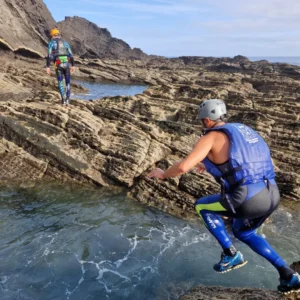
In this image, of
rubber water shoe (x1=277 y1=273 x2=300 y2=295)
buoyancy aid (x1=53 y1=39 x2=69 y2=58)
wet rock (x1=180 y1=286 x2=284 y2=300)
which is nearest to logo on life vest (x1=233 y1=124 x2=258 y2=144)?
rubber water shoe (x1=277 y1=273 x2=300 y2=295)

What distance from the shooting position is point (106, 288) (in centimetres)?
762

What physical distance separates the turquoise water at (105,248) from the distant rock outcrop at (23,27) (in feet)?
177

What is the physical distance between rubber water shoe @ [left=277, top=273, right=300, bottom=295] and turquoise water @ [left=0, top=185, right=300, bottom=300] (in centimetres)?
251

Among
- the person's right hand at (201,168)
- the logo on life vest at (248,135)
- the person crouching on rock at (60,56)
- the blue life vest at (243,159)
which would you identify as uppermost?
the person crouching on rock at (60,56)

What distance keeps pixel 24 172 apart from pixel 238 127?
10974mm

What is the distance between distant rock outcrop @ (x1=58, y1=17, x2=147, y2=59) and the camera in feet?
381

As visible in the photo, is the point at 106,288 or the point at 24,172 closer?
the point at 106,288

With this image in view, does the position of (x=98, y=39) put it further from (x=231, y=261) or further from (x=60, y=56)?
(x=231, y=261)

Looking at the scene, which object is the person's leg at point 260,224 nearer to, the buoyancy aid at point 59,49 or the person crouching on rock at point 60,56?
the person crouching on rock at point 60,56

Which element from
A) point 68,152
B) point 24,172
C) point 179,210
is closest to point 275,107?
point 179,210

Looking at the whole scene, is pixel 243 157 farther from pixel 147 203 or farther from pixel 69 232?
pixel 147 203

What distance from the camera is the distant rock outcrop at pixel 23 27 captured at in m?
59.2

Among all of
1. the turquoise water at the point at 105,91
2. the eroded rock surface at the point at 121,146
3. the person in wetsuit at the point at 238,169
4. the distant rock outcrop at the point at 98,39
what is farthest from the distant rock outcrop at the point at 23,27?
the person in wetsuit at the point at 238,169

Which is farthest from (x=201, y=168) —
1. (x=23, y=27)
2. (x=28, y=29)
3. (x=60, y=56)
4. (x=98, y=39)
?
(x=98, y=39)
